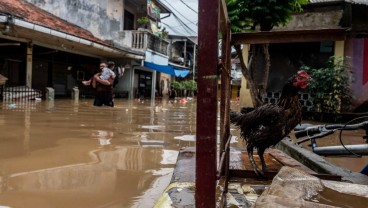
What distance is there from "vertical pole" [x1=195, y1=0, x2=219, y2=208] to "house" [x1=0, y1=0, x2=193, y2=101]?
930 cm

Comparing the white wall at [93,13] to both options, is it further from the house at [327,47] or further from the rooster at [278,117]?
the rooster at [278,117]

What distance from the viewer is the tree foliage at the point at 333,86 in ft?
30.7

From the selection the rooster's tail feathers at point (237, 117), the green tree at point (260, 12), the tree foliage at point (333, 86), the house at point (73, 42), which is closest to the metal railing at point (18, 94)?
the house at point (73, 42)

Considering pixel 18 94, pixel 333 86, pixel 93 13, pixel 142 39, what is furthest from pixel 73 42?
pixel 333 86

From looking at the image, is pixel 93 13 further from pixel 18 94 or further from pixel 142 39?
pixel 18 94

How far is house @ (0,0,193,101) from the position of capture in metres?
11.8

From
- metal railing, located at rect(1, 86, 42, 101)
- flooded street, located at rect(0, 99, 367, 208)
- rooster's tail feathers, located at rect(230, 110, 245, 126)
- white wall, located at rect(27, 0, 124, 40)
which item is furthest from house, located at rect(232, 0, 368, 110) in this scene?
white wall, located at rect(27, 0, 124, 40)

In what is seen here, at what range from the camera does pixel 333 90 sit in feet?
31.0

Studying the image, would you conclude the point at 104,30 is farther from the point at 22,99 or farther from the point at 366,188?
the point at 366,188

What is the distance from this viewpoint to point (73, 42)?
12695mm

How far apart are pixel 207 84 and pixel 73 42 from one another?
486 inches

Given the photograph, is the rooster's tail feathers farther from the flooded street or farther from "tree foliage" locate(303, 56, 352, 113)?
"tree foliage" locate(303, 56, 352, 113)

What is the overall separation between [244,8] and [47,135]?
452cm

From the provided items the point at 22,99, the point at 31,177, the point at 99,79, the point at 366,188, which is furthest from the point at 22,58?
the point at 366,188
